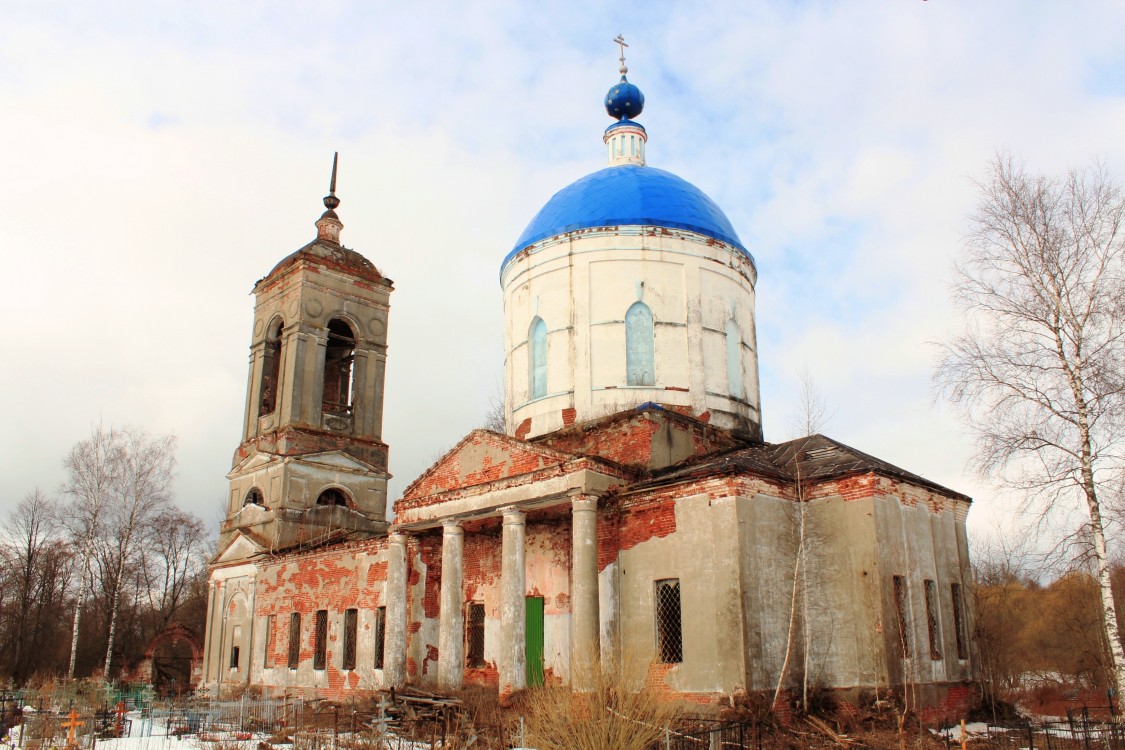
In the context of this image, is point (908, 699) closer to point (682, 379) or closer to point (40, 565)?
point (682, 379)

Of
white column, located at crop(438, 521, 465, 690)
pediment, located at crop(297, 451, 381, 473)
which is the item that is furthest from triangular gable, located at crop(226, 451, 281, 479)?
white column, located at crop(438, 521, 465, 690)

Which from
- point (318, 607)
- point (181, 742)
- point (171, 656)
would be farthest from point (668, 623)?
point (171, 656)

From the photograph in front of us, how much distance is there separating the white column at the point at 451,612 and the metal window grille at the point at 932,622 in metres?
7.87

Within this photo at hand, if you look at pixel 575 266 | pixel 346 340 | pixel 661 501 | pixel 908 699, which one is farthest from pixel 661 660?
pixel 346 340

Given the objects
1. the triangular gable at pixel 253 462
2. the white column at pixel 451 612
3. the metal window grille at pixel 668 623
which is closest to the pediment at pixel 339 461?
the triangular gable at pixel 253 462

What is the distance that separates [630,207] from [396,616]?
9.43 metres

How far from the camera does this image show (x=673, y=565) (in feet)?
44.5

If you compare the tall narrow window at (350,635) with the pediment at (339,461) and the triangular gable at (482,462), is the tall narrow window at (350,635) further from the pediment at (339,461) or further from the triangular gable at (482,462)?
the pediment at (339,461)

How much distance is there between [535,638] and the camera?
631 inches

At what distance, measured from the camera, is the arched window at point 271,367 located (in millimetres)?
27795

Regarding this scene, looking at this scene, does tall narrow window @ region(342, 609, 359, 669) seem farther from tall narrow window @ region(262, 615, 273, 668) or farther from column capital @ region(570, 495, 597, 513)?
column capital @ region(570, 495, 597, 513)

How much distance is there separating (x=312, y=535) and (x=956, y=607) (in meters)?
17.6

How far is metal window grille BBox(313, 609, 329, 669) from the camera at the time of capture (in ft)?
70.4

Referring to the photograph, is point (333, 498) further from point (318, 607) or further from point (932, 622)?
point (932, 622)
